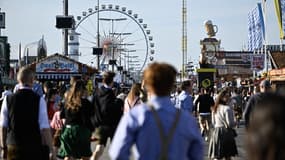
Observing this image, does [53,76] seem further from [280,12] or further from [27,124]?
[27,124]

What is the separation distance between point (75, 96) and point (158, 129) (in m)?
5.03

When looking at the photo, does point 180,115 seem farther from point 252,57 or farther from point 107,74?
point 252,57

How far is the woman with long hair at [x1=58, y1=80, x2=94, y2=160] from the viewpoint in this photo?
986 cm

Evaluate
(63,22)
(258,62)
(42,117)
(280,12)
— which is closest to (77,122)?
(42,117)

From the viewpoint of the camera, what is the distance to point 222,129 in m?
12.4

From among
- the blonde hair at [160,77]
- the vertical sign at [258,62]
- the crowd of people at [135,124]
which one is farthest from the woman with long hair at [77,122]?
the vertical sign at [258,62]

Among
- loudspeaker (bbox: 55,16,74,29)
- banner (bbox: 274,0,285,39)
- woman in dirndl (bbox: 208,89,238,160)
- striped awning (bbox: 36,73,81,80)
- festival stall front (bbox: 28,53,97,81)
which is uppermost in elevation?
banner (bbox: 274,0,285,39)

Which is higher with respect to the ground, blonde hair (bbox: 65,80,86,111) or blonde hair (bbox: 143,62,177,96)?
blonde hair (bbox: 143,62,177,96)

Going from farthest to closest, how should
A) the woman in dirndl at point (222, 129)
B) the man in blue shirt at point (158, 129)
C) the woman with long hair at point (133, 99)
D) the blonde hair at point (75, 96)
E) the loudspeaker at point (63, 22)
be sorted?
the loudspeaker at point (63, 22) → the woman with long hair at point (133, 99) → the woman in dirndl at point (222, 129) → the blonde hair at point (75, 96) → the man in blue shirt at point (158, 129)

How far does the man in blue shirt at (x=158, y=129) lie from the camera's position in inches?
195

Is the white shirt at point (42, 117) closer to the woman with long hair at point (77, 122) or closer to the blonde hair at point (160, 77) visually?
the woman with long hair at point (77, 122)

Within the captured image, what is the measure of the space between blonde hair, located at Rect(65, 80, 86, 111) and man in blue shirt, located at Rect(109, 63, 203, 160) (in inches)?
188

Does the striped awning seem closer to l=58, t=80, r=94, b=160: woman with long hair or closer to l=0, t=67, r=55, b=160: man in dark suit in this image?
l=58, t=80, r=94, b=160: woman with long hair

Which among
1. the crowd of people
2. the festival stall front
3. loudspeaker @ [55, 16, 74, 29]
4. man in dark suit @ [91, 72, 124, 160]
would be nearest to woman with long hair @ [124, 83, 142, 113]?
the crowd of people
